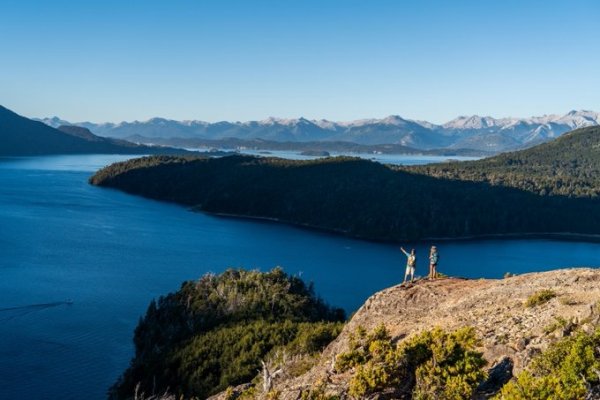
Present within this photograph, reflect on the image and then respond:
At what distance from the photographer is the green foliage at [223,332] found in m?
38.2

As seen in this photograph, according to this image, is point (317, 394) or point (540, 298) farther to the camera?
point (540, 298)

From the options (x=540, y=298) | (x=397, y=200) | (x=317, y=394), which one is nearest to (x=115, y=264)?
(x=317, y=394)

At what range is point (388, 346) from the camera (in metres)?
17.9

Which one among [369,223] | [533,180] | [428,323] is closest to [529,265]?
[369,223]

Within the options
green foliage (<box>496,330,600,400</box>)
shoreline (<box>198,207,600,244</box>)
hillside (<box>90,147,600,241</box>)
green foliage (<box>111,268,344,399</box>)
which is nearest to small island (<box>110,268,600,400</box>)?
green foliage (<box>496,330,600,400</box>)

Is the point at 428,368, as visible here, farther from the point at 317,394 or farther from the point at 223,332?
the point at 223,332

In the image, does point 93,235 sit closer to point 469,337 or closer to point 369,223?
point 369,223

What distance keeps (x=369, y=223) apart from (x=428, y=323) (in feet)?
411

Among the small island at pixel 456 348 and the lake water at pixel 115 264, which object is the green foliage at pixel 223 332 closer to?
the small island at pixel 456 348

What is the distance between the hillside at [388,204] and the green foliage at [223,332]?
271 ft

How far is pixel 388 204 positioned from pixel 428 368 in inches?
5581

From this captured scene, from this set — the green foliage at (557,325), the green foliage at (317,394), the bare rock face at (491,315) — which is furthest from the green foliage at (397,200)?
the green foliage at (317,394)

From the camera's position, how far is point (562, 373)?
1372cm

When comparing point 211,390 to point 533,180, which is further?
point 533,180
